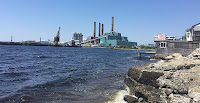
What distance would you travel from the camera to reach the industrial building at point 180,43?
3391 centimetres

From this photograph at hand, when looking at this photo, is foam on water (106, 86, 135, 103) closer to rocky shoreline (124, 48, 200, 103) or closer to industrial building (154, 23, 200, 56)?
rocky shoreline (124, 48, 200, 103)

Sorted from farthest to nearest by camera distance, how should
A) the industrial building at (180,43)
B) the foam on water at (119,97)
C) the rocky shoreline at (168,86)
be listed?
the industrial building at (180,43)
the foam on water at (119,97)
the rocky shoreline at (168,86)

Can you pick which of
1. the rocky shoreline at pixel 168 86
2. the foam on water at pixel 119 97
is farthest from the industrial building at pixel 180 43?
the foam on water at pixel 119 97

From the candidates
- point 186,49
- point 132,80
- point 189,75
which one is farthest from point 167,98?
point 186,49

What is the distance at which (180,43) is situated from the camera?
1410 inches

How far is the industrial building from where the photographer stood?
111 ft

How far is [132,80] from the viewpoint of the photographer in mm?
13320

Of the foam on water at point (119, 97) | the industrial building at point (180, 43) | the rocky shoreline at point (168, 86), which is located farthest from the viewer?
the industrial building at point (180, 43)

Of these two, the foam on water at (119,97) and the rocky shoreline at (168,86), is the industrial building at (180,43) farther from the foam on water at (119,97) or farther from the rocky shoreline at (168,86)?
the foam on water at (119,97)

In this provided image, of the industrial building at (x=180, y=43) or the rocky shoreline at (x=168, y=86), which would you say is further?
the industrial building at (x=180, y=43)

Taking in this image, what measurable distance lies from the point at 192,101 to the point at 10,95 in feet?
39.9

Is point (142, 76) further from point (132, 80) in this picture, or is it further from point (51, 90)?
point (51, 90)

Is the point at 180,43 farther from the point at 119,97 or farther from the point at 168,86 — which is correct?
the point at 119,97

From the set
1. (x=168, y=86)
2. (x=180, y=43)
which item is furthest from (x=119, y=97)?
(x=180, y=43)
